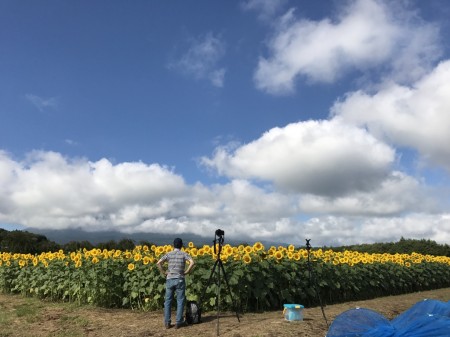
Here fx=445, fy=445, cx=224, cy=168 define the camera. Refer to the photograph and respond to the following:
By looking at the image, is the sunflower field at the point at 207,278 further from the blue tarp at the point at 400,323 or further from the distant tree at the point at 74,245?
the distant tree at the point at 74,245

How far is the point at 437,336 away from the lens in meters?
5.11

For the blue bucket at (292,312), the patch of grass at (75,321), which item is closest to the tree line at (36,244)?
the patch of grass at (75,321)

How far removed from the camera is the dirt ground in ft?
29.5

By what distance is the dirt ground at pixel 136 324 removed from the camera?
8992 mm

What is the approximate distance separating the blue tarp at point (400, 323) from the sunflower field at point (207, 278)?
4.34 meters

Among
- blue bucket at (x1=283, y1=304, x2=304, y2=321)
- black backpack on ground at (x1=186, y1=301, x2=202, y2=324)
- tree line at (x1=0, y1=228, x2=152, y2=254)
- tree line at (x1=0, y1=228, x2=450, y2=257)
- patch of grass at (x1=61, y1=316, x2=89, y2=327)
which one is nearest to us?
blue bucket at (x1=283, y1=304, x2=304, y2=321)

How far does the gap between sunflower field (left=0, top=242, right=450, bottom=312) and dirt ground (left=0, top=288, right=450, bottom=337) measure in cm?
54

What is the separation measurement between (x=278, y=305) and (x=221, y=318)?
8.65 ft

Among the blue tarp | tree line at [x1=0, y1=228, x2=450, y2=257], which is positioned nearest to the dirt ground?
the blue tarp

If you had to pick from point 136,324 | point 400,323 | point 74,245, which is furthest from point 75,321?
point 74,245

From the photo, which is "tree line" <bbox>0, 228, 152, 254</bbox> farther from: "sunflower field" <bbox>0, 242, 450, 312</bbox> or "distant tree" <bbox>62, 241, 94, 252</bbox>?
"sunflower field" <bbox>0, 242, 450, 312</bbox>

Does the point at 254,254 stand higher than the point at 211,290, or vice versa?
the point at 254,254

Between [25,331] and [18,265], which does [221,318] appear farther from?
[18,265]

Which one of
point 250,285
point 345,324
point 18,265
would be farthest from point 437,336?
point 18,265
